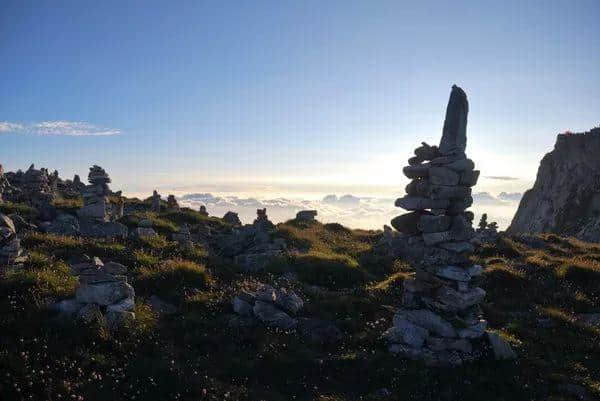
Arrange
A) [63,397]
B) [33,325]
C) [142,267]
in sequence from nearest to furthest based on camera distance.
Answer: [63,397] < [33,325] < [142,267]

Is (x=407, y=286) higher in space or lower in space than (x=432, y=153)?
lower

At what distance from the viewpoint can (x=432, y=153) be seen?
1503 centimetres

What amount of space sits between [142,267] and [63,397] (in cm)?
921

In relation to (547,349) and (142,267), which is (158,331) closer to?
(142,267)

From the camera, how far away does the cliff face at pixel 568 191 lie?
51.4m

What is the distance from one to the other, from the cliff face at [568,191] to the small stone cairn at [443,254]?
3994cm

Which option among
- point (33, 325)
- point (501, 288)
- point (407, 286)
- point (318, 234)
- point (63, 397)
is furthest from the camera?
point (318, 234)

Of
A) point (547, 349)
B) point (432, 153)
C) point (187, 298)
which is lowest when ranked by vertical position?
point (547, 349)

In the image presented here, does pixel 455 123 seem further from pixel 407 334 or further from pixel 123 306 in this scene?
pixel 123 306

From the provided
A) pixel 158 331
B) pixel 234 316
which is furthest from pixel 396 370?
pixel 158 331

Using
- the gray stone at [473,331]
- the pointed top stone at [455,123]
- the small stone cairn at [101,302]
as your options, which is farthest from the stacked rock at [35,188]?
the gray stone at [473,331]

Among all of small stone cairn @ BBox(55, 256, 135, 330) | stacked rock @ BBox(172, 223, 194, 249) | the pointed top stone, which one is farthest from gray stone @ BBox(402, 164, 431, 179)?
stacked rock @ BBox(172, 223, 194, 249)

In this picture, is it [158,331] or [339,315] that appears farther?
[339,315]

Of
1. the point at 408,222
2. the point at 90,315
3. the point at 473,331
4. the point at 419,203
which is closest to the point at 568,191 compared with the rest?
the point at 408,222
